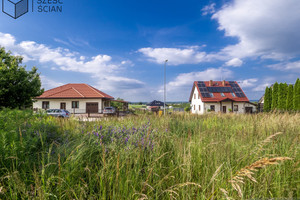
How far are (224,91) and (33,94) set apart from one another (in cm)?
3461

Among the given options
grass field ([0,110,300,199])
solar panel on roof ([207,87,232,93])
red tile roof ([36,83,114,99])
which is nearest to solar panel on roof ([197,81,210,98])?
solar panel on roof ([207,87,232,93])

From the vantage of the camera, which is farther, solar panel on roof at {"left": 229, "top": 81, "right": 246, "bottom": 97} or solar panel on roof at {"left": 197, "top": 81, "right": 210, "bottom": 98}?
solar panel on roof at {"left": 229, "top": 81, "right": 246, "bottom": 97}

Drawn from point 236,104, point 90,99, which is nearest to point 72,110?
point 90,99

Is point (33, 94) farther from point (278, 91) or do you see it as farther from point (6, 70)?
point (278, 91)

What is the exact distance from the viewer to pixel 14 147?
223cm

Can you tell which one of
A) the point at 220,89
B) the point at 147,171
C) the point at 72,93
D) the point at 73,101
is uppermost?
the point at 220,89

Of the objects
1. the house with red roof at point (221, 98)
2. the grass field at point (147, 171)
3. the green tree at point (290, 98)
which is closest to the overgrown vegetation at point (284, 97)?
the green tree at point (290, 98)

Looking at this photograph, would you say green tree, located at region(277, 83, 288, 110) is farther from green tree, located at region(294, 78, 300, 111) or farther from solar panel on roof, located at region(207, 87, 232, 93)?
solar panel on roof, located at region(207, 87, 232, 93)

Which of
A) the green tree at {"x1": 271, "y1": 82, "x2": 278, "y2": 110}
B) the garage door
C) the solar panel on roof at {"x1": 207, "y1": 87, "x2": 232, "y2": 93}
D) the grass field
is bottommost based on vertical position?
the grass field

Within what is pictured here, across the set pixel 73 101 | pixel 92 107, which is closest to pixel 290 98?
pixel 92 107

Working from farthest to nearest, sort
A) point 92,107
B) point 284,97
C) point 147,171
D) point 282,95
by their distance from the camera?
point 92,107, point 282,95, point 284,97, point 147,171

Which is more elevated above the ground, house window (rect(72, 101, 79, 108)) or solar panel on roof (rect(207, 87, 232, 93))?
solar panel on roof (rect(207, 87, 232, 93))

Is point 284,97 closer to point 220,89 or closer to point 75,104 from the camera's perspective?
point 220,89

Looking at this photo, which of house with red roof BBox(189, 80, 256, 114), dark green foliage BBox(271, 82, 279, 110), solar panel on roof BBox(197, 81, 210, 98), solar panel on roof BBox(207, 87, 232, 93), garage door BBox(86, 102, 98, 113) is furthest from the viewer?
solar panel on roof BBox(207, 87, 232, 93)
